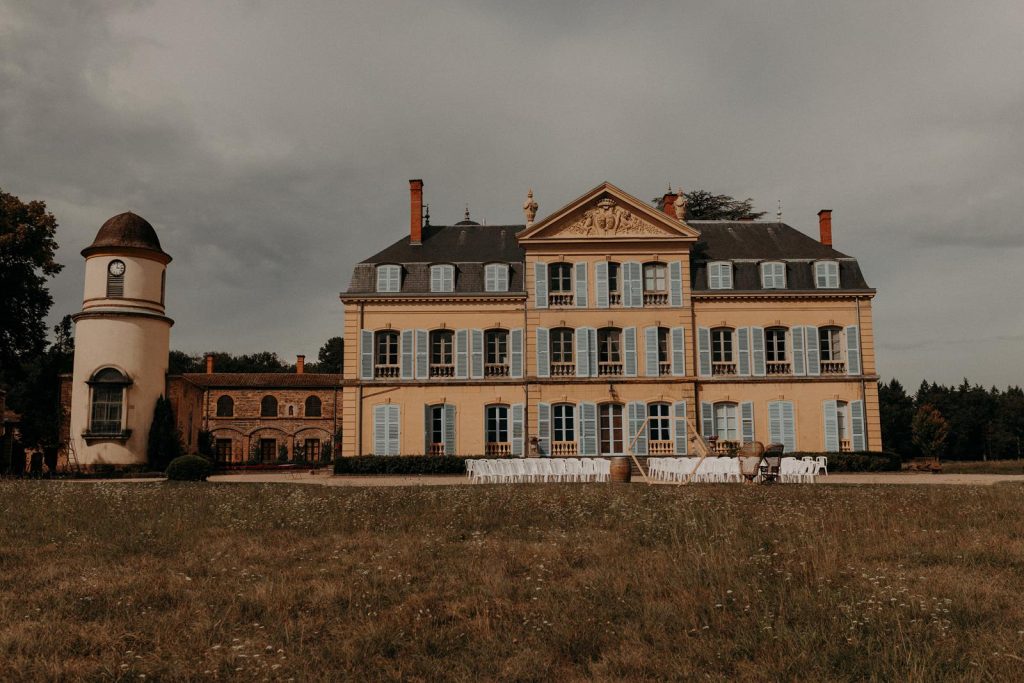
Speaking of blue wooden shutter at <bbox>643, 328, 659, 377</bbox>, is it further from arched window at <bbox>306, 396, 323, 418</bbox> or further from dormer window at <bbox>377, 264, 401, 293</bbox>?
arched window at <bbox>306, 396, 323, 418</bbox>

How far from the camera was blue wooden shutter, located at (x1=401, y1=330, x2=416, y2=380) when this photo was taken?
1151 inches

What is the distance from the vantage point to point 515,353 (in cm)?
2931

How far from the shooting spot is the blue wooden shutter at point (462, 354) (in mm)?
29250

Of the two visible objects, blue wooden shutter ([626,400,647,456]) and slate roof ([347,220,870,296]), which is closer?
blue wooden shutter ([626,400,647,456])

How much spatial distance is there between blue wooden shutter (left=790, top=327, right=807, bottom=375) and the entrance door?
6554mm

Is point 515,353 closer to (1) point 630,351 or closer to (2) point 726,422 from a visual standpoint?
(1) point 630,351

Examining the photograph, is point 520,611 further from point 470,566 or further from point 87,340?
point 87,340

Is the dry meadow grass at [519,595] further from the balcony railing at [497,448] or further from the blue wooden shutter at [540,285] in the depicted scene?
the blue wooden shutter at [540,285]

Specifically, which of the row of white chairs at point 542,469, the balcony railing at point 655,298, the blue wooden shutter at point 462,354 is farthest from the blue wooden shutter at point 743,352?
the row of white chairs at point 542,469

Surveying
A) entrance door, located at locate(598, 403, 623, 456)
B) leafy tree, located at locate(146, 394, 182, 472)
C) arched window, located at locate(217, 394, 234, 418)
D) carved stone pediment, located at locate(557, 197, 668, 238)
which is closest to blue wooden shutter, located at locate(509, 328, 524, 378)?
entrance door, located at locate(598, 403, 623, 456)

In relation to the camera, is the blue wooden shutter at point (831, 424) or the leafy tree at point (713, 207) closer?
the blue wooden shutter at point (831, 424)

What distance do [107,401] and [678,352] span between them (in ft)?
65.9

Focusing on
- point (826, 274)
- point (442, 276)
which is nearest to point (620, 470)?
point (442, 276)

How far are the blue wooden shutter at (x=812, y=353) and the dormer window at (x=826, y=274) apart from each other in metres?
1.83
